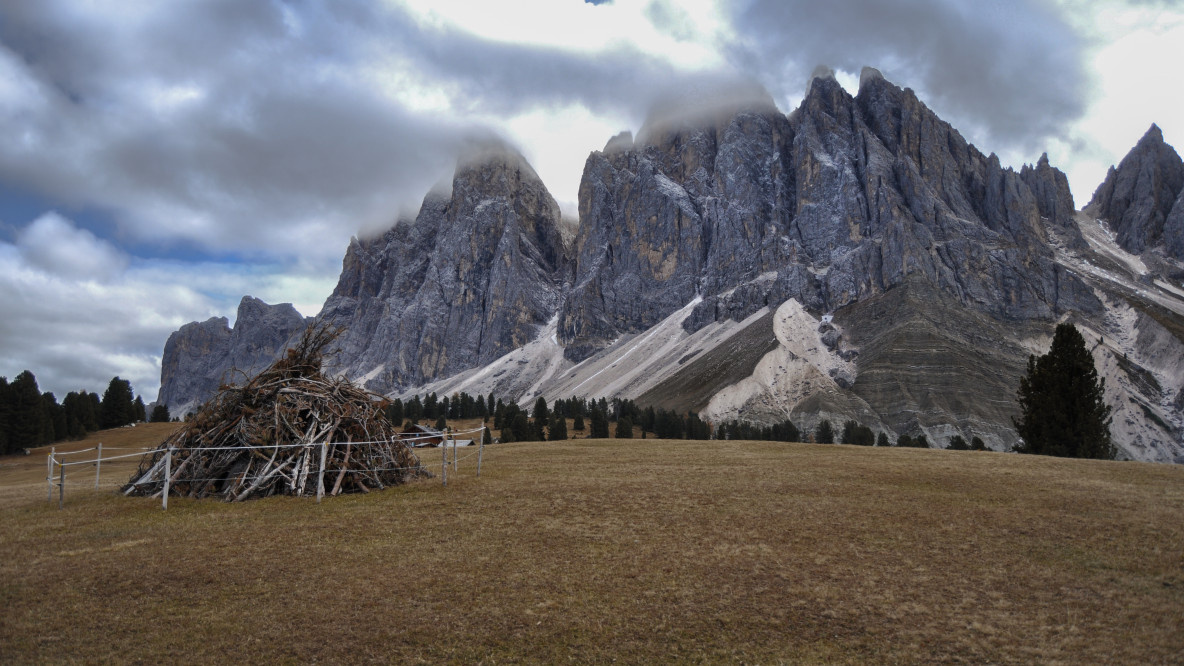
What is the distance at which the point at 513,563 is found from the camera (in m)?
14.6

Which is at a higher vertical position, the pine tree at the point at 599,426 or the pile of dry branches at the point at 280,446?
the pile of dry branches at the point at 280,446

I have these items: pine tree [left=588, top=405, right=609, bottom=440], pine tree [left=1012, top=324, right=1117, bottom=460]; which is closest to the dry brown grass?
pine tree [left=1012, top=324, right=1117, bottom=460]

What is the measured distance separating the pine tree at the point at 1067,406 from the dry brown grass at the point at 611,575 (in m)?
19.7


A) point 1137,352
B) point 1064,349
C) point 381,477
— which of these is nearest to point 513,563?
point 381,477

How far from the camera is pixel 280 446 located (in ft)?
66.8

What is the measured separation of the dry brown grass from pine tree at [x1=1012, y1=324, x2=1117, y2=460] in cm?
1973

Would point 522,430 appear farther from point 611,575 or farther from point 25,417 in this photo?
point 611,575

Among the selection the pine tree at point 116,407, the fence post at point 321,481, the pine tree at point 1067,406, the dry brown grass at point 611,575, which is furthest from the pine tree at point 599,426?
the fence post at point 321,481

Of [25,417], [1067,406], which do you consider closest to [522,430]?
[25,417]

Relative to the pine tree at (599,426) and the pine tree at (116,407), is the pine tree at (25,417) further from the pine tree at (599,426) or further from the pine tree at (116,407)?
the pine tree at (599,426)

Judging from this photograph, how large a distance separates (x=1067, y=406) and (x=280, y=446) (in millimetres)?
42746

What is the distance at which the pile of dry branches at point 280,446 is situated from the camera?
71.3 ft

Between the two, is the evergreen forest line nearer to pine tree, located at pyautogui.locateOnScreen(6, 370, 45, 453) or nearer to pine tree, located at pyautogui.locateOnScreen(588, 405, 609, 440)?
pine tree, located at pyautogui.locateOnScreen(6, 370, 45, 453)

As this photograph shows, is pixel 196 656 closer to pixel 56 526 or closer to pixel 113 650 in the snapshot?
pixel 113 650
